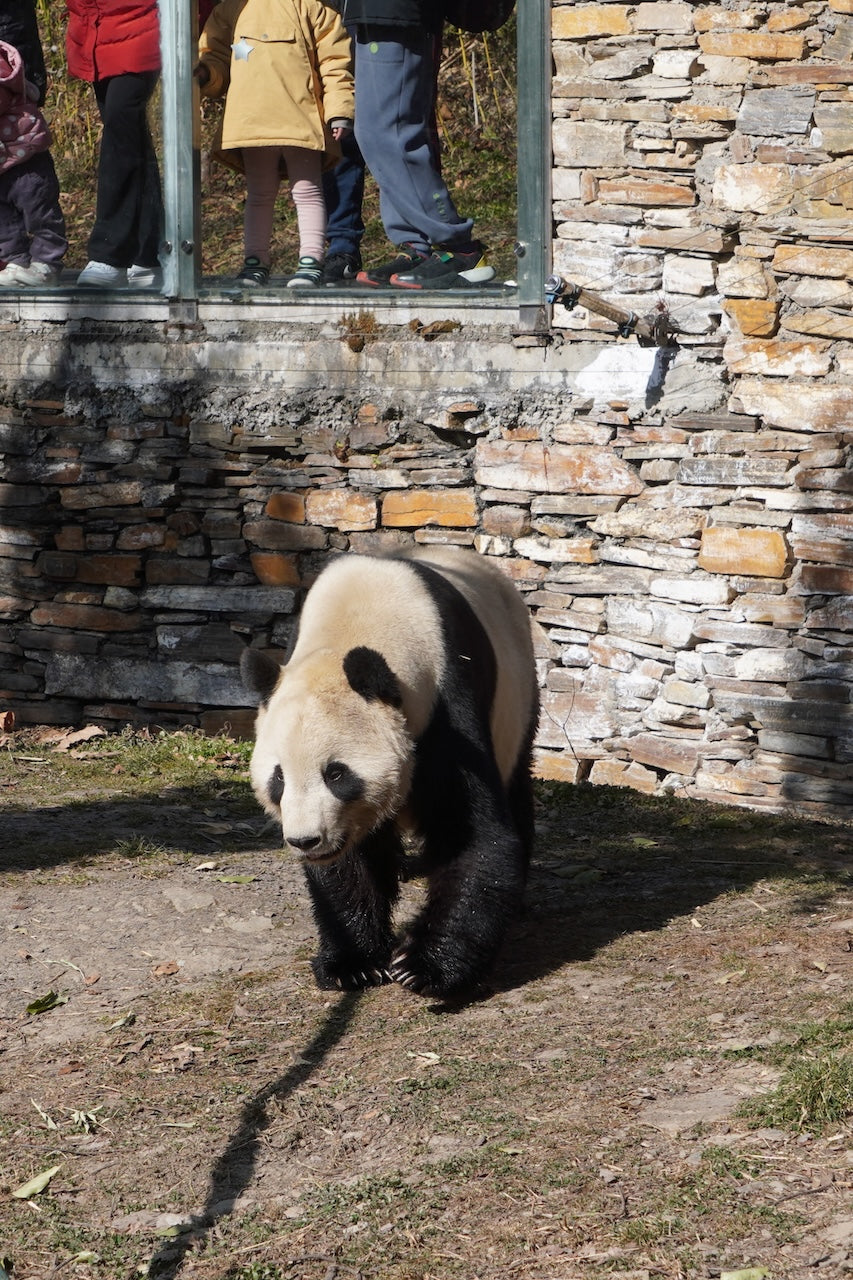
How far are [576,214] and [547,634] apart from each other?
6.41 feet

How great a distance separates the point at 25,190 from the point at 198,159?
100cm

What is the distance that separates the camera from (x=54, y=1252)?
3.06m

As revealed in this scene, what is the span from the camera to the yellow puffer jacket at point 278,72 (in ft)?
23.0

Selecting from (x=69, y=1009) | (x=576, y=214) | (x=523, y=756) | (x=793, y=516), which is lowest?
(x=69, y=1009)

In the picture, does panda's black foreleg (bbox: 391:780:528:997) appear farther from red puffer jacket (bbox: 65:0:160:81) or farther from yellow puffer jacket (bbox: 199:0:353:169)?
red puffer jacket (bbox: 65:0:160:81)

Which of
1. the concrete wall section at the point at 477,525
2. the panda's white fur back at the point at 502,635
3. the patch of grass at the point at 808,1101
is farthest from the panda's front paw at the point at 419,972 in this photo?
the concrete wall section at the point at 477,525

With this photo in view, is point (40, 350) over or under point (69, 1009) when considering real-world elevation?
over

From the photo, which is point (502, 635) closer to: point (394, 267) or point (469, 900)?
point (469, 900)

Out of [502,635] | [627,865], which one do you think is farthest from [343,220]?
[627,865]

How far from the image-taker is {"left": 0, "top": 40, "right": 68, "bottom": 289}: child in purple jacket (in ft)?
25.0

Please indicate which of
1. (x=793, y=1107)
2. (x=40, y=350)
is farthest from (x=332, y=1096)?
(x=40, y=350)

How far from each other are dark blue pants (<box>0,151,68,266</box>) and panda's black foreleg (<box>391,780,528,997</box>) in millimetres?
4682

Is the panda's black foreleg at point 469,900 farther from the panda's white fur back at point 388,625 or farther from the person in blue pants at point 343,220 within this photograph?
the person in blue pants at point 343,220

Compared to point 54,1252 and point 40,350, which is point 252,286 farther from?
point 54,1252
